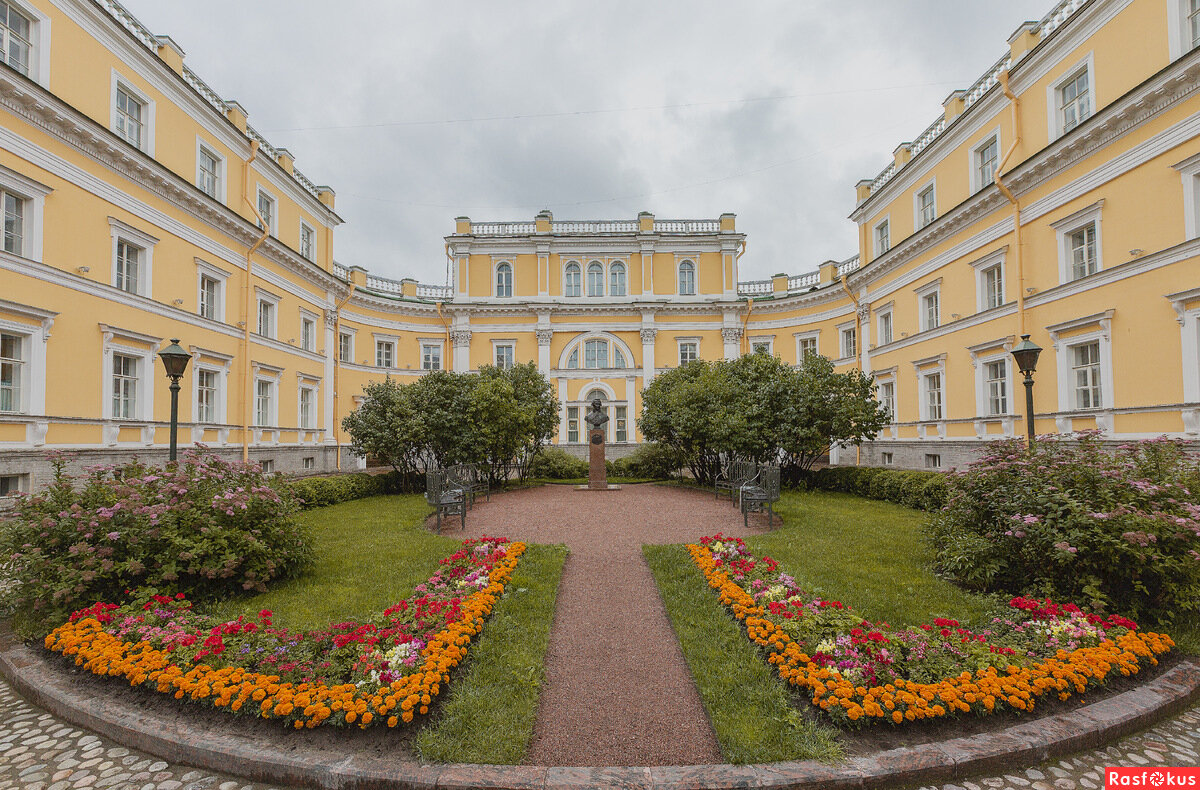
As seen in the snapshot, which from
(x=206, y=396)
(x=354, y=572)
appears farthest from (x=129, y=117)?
(x=354, y=572)

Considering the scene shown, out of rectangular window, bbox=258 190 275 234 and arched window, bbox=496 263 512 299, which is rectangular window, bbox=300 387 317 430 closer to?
rectangular window, bbox=258 190 275 234

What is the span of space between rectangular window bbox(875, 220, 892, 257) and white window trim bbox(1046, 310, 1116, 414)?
9070 millimetres

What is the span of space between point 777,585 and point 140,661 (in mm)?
5610

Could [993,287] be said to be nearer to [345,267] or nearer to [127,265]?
[127,265]

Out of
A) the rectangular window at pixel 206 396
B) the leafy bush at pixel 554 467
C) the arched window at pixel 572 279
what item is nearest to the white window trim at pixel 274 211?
the rectangular window at pixel 206 396

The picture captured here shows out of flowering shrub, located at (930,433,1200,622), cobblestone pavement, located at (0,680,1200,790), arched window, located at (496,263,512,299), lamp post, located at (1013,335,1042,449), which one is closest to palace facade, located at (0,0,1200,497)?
lamp post, located at (1013,335,1042,449)

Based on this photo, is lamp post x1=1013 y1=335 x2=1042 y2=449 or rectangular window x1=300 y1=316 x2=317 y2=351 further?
rectangular window x1=300 y1=316 x2=317 y2=351

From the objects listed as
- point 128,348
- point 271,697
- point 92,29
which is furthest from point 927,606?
point 92,29

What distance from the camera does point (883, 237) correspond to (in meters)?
22.3

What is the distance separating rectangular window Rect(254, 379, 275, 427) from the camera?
1822cm

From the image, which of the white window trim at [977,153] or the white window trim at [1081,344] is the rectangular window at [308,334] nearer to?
the white window trim at [977,153]

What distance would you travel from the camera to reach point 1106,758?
11.6 ft

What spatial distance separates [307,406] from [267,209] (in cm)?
725

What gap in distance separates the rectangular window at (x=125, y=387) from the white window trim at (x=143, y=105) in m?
5.15
